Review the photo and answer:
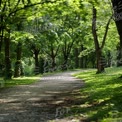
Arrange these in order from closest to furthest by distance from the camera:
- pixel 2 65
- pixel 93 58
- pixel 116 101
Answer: pixel 116 101, pixel 2 65, pixel 93 58

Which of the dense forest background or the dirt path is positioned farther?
the dense forest background

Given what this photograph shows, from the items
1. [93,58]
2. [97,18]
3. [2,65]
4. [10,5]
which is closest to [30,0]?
[10,5]

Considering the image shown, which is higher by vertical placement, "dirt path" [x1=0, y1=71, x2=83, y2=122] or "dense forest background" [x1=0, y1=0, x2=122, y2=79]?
"dense forest background" [x1=0, y1=0, x2=122, y2=79]

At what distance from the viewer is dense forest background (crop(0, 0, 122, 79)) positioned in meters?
21.1

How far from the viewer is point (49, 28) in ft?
128

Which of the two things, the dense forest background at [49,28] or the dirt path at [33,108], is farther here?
the dense forest background at [49,28]

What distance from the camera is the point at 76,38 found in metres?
59.8

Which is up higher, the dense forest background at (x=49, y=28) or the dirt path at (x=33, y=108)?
the dense forest background at (x=49, y=28)

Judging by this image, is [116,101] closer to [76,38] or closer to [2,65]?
[2,65]

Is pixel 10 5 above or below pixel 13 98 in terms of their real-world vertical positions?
above

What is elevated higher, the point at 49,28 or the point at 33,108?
the point at 49,28

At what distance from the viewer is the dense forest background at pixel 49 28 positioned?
69.3 feet

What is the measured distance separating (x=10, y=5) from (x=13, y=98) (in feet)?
31.0

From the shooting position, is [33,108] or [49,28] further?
[49,28]
